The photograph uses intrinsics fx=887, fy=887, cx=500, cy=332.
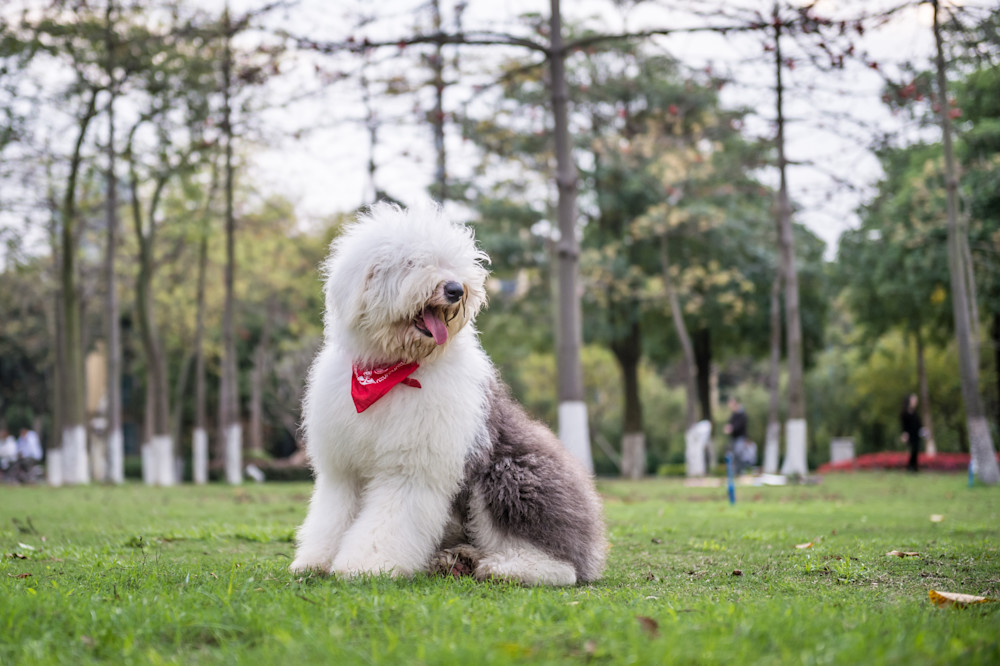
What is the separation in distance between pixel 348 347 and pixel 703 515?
6117 mm

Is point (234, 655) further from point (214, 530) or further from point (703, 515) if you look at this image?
point (703, 515)

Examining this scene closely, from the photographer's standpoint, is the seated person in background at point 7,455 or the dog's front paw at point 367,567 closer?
the dog's front paw at point 367,567

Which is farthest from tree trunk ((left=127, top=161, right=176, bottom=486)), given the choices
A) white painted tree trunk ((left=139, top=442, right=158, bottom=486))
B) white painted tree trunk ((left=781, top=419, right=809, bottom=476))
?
white painted tree trunk ((left=781, top=419, right=809, bottom=476))

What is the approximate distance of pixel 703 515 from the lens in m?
9.88

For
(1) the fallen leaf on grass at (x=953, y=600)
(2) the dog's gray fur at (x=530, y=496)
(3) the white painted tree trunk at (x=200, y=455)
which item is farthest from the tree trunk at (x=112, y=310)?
(1) the fallen leaf on grass at (x=953, y=600)

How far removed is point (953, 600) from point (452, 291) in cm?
278

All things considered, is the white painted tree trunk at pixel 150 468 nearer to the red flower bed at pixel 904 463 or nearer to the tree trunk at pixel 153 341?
the tree trunk at pixel 153 341

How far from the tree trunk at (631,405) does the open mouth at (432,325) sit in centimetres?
2353

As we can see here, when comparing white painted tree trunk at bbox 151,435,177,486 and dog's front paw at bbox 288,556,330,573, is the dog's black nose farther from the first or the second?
white painted tree trunk at bbox 151,435,177,486

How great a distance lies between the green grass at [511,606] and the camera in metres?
2.93

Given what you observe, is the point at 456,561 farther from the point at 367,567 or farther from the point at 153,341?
the point at 153,341

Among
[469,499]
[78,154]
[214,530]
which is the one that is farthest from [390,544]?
[78,154]

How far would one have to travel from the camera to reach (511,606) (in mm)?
3744

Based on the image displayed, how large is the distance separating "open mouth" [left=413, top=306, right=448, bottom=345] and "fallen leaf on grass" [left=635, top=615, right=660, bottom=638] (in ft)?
6.18
